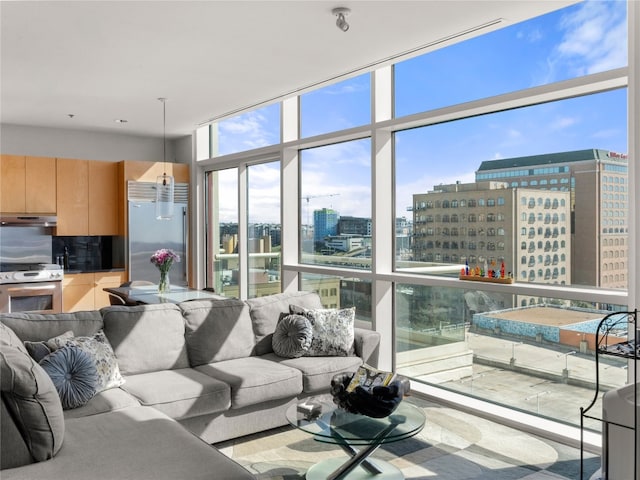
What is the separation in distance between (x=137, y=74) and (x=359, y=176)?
2.33 m

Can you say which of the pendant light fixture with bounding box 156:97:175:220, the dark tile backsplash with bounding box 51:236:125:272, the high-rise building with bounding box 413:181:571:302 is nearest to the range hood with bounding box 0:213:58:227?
the dark tile backsplash with bounding box 51:236:125:272

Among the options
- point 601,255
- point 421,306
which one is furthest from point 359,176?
point 601,255

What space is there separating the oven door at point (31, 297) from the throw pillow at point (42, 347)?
3755mm

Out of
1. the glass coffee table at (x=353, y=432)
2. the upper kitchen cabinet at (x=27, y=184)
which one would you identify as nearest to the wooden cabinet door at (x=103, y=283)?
the upper kitchen cabinet at (x=27, y=184)

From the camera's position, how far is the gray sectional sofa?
225cm

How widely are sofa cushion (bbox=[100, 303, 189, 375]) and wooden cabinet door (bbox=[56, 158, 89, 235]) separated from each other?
3.97 metres

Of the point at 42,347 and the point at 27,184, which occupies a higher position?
the point at 27,184

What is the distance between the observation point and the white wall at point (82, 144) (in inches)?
285

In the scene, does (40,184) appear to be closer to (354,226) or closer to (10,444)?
(354,226)

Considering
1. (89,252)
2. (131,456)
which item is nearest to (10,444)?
(131,456)

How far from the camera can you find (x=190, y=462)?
7.50 ft

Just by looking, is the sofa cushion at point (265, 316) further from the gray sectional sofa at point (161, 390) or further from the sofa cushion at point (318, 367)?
the sofa cushion at point (318, 367)

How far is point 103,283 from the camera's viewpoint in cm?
734

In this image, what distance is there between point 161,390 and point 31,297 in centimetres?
418
